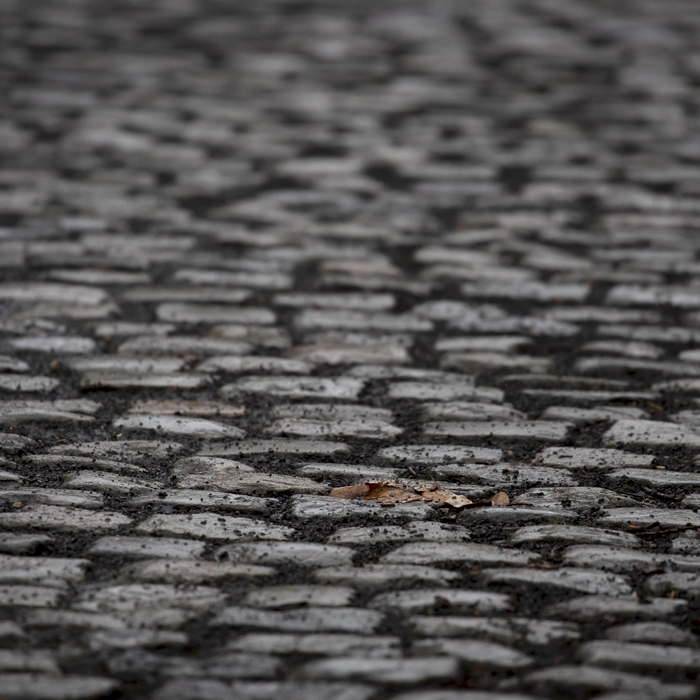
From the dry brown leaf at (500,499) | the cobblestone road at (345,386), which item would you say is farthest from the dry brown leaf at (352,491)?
the dry brown leaf at (500,499)

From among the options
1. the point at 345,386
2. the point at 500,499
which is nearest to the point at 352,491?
the point at 500,499

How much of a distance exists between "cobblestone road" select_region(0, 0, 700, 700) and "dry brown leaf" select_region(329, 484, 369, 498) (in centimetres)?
7

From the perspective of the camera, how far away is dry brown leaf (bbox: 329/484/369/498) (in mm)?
2688

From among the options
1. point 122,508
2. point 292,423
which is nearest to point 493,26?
point 292,423

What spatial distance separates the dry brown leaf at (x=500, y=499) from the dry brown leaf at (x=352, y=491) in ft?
1.05

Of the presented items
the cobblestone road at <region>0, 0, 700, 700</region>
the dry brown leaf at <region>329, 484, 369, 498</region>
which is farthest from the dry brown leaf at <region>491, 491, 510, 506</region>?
the dry brown leaf at <region>329, 484, 369, 498</region>

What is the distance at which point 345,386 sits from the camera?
3.42m

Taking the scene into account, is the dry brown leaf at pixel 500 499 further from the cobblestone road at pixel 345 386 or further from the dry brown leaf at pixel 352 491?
the dry brown leaf at pixel 352 491

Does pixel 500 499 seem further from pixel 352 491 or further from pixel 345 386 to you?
pixel 345 386

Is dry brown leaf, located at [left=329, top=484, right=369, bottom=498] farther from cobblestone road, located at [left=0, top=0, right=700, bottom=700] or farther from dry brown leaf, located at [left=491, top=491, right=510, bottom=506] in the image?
dry brown leaf, located at [left=491, top=491, right=510, bottom=506]

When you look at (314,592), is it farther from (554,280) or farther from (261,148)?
(261,148)

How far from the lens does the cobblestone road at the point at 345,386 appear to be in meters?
2.04

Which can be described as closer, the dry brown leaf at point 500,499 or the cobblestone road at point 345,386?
the cobblestone road at point 345,386

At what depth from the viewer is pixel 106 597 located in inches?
85.5
